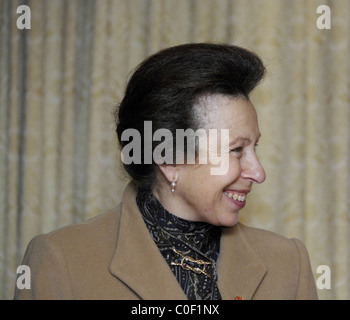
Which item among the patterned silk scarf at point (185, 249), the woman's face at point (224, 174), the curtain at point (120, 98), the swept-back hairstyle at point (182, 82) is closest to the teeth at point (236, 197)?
the woman's face at point (224, 174)

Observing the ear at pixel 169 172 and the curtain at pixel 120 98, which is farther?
the curtain at pixel 120 98

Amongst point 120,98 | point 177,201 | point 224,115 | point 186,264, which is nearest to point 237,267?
point 186,264

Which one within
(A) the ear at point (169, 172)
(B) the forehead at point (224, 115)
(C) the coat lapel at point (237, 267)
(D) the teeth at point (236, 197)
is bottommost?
(C) the coat lapel at point (237, 267)

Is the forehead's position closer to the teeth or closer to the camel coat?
the teeth

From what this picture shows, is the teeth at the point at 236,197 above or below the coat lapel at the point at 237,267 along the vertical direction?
above

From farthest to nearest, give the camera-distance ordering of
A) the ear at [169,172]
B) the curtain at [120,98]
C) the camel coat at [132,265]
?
the curtain at [120,98] → the ear at [169,172] → the camel coat at [132,265]

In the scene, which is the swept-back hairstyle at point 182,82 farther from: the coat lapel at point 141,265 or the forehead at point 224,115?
the coat lapel at point 141,265

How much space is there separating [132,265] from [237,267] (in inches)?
13.8

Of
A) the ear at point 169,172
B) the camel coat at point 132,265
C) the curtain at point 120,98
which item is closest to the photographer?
the camel coat at point 132,265

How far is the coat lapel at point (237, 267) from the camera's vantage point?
1695 mm

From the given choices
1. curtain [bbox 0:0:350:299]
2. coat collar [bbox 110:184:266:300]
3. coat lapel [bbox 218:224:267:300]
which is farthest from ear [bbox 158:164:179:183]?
curtain [bbox 0:0:350:299]

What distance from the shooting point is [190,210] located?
1.69 m

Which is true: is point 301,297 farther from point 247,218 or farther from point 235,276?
point 247,218

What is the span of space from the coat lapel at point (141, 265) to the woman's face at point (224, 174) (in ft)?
0.45
